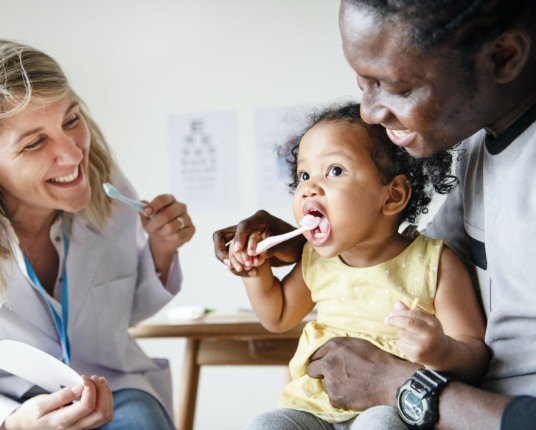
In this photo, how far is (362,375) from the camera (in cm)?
114

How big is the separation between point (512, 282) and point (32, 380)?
37.4 inches

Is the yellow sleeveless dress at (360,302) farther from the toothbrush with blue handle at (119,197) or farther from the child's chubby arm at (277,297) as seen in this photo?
the toothbrush with blue handle at (119,197)

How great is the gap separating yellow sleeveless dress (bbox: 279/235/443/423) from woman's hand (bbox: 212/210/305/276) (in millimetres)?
90

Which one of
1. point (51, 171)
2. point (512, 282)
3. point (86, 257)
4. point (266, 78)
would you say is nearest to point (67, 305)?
point (86, 257)

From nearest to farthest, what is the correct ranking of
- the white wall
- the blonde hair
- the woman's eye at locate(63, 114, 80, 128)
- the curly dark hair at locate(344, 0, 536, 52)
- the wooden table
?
the curly dark hair at locate(344, 0, 536, 52) < the blonde hair < the woman's eye at locate(63, 114, 80, 128) < the wooden table < the white wall

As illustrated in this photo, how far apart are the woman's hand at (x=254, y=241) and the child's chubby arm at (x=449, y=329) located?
29 centimetres

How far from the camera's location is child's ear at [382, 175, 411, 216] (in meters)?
1.24

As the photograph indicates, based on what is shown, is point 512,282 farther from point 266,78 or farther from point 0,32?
point 0,32

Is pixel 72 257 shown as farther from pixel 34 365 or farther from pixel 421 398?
pixel 421 398

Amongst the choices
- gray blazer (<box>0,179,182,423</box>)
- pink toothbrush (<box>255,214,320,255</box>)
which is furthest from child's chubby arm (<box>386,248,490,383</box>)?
gray blazer (<box>0,179,182,423</box>)

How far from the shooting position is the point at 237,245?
1.23 metres

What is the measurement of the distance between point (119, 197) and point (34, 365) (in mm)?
402

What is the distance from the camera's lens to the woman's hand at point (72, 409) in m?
1.33

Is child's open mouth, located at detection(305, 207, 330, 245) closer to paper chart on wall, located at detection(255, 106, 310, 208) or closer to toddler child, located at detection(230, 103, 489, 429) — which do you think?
toddler child, located at detection(230, 103, 489, 429)
